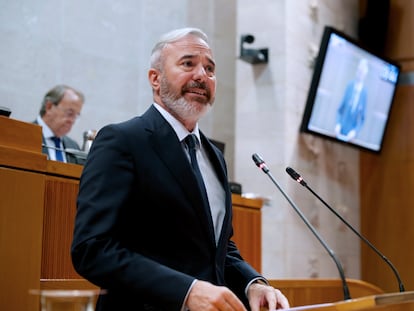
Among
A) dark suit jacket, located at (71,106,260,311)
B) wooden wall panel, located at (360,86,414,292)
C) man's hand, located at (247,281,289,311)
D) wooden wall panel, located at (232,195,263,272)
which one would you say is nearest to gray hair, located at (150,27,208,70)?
dark suit jacket, located at (71,106,260,311)

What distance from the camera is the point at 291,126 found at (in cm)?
773

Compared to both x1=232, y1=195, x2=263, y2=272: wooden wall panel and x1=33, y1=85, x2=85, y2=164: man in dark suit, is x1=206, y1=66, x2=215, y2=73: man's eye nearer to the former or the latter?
x1=232, y1=195, x2=263, y2=272: wooden wall panel

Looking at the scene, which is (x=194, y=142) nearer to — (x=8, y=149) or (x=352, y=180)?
(x=8, y=149)

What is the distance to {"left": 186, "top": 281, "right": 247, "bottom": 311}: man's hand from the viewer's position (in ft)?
7.07

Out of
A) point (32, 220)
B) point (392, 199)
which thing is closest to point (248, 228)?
point (32, 220)

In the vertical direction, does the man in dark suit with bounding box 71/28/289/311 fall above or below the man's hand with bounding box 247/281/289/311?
above

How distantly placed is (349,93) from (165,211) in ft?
19.4

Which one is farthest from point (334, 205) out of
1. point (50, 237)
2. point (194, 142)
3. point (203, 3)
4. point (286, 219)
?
point (194, 142)

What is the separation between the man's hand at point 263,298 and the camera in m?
2.58

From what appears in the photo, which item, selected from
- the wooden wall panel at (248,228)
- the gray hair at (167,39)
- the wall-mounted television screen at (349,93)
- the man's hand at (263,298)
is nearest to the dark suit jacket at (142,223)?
the man's hand at (263,298)

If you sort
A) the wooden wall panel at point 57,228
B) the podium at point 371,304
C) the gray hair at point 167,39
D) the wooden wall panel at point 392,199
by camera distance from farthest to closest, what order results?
the wooden wall panel at point 392,199 < the wooden wall panel at point 57,228 < the gray hair at point 167,39 < the podium at point 371,304

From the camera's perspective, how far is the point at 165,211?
2402 mm

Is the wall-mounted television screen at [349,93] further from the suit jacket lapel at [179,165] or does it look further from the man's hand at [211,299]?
the man's hand at [211,299]

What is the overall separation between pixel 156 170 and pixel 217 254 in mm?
338
